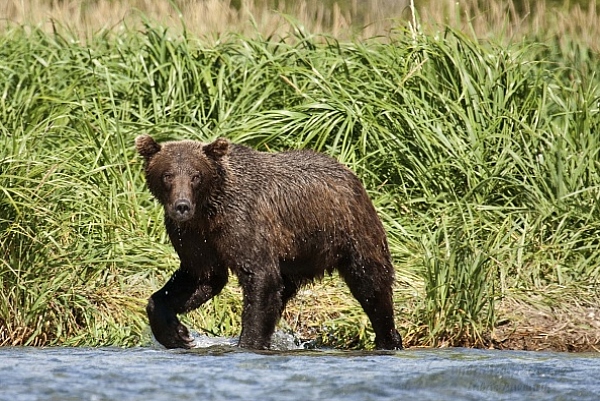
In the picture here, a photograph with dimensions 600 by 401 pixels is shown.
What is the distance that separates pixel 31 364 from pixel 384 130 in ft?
13.8

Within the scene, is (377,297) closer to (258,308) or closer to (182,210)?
(258,308)

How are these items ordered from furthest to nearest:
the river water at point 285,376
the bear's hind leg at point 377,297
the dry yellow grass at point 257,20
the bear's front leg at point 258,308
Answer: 1. the dry yellow grass at point 257,20
2. the bear's hind leg at point 377,297
3. the bear's front leg at point 258,308
4. the river water at point 285,376

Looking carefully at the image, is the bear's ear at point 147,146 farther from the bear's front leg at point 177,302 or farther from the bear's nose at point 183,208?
the bear's front leg at point 177,302

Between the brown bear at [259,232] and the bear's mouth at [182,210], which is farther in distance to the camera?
the brown bear at [259,232]

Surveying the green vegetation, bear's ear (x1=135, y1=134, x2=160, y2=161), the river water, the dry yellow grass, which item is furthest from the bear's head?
the dry yellow grass

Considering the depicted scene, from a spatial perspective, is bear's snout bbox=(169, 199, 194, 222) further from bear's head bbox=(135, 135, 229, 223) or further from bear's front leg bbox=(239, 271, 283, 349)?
bear's front leg bbox=(239, 271, 283, 349)

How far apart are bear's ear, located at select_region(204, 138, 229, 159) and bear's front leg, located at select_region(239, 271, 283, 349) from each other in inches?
30.5

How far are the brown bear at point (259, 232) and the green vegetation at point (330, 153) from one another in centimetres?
52

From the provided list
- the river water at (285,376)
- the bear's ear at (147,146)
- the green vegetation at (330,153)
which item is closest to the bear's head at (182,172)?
the bear's ear at (147,146)

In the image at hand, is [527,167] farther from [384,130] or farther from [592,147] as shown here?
[384,130]

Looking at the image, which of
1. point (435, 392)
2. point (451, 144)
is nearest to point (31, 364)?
point (435, 392)

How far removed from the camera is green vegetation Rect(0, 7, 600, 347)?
8000 mm

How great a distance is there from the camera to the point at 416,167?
973 cm

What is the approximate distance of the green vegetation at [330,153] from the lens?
26.2 feet
